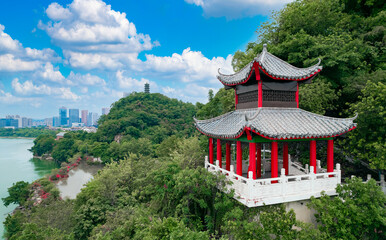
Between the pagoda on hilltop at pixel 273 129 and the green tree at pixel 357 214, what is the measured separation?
40.8 inches

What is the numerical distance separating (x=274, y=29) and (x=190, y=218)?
18948 mm

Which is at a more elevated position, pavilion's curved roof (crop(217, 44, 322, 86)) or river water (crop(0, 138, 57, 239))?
pavilion's curved roof (crop(217, 44, 322, 86))

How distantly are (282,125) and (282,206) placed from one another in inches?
111

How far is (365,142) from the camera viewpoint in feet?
36.0

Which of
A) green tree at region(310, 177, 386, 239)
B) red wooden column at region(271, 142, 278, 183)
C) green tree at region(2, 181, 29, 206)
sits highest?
red wooden column at region(271, 142, 278, 183)

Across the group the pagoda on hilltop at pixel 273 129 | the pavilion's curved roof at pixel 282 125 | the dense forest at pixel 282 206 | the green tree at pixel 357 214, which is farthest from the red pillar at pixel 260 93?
the green tree at pixel 357 214

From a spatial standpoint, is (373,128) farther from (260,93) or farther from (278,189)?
(278,189)

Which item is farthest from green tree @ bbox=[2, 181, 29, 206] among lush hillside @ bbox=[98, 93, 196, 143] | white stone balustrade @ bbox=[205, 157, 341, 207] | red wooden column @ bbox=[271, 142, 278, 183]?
red wooden column @ bbox=[271, 142, 278, 183]

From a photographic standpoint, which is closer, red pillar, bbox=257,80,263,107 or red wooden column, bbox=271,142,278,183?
red wooden column, bbox=271,142,278,183

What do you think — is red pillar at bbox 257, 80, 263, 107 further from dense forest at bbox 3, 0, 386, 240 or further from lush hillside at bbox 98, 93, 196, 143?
lush hillside at bbox 98, 93, 196, 143

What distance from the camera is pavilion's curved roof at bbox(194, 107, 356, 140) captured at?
8039 mm

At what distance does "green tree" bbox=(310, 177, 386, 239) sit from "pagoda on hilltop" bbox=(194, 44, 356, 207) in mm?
1035

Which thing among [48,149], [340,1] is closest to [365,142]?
[340,1]

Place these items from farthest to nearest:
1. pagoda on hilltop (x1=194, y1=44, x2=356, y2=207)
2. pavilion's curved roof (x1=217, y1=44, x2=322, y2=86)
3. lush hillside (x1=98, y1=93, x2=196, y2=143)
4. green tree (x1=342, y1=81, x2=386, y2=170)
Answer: lush hillside (x1=98, y1=93, x2=196, y2=143) → green tree (x1=342, y1=81, x2=386, y2=170) → pavilion's curved roof (x1=217, y1=44, x2=322, y2=86) → pagoda on hilltop (x1=194, y1=44, x2=356, y2=207)
